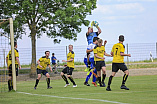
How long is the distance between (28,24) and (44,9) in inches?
102

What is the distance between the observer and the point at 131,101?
32.9 feet

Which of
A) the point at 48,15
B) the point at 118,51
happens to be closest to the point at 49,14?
the point at 48,15

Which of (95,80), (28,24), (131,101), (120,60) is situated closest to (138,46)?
(28,24)

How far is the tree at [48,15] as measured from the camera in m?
30.7

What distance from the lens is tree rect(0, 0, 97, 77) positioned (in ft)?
101

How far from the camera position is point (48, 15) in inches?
1239

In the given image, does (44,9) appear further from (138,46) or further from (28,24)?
(138,46)

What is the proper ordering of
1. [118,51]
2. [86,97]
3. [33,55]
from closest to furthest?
[86,97] → [118,51] → [33,55]

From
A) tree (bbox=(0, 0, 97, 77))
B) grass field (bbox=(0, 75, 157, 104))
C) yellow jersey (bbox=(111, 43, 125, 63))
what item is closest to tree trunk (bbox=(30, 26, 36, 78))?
tree (bbox=(0, 0, 97, 77))

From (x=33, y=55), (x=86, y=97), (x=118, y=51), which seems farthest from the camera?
(x=33, y=55)

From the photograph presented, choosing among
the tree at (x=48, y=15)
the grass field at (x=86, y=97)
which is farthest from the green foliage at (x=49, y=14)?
the grass field at (x=86, y=97)

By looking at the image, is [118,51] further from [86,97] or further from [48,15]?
[48,15]

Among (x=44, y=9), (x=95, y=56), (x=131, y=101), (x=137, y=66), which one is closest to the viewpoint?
(x=131, y=101)

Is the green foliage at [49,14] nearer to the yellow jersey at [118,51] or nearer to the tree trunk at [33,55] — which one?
the tree trunk at [33,55]
